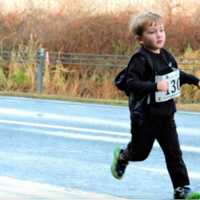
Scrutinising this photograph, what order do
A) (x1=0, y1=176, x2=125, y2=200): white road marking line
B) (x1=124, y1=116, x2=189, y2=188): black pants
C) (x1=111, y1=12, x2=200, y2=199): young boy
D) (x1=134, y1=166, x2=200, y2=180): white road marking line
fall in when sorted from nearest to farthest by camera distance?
1. (x1=111, y1=12, x2=200, y2=199): young boy
2. (x1=124, y1=116, x2=189, y2=188): black pants
3. (x1=0, y1=176, x2=125, y2=200): white road marking line
4. (x1=134, y1=166, x2=200, y2=180): white road marking line

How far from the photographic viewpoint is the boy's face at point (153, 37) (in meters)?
6.42

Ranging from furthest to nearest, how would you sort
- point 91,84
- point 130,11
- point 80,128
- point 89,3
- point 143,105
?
point 89,3 → point 130,11 → point 91,84 → point 80,128 → point 143,105

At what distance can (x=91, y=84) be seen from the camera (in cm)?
2302

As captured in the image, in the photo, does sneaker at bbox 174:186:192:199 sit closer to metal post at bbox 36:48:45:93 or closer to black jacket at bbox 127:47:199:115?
black jacket at bbox 127:47:199:115

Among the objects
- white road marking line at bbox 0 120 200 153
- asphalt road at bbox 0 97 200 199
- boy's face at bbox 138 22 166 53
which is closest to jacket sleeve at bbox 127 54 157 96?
boy's face at bbox 138 22 166 53

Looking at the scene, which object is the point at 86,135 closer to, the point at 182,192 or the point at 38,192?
the point at 38,192

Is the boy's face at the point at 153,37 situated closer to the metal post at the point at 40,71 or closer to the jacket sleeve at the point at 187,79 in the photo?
the jacket sleeve at the point at 187,79

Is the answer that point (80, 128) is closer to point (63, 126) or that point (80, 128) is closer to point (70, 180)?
point (63, 126)

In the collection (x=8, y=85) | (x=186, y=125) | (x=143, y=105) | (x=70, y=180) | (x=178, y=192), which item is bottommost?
(x=8, y=85)

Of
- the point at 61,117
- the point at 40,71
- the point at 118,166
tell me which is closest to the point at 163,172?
the point at 118,166

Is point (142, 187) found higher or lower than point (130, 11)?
higher

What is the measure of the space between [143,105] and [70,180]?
1790 millimetres

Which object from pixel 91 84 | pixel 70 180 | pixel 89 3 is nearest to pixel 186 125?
pixel 70 180

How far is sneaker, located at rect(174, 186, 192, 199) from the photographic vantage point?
6694 mm
